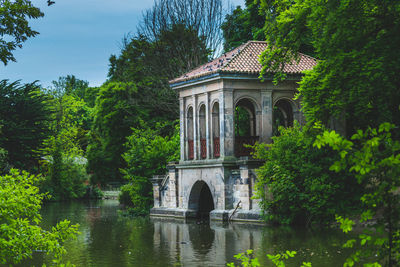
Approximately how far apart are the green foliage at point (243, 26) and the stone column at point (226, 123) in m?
7.82

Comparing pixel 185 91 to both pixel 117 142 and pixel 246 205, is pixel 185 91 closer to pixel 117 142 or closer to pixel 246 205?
pixel 246 205

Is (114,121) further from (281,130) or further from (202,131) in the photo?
(281,130)

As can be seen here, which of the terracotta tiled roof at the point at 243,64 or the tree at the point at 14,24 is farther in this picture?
the terracotta tiled roof at the point at 243,64

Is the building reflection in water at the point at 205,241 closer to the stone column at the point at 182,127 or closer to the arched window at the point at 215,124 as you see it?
the arched window at the point at 215,124

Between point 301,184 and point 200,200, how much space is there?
8919mm

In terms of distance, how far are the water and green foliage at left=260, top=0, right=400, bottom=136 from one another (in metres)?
3.47

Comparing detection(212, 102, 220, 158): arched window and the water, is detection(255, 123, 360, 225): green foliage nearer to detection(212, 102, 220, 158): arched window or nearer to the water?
the water

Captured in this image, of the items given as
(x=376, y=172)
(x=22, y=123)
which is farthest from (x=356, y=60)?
(x=22, y=123)

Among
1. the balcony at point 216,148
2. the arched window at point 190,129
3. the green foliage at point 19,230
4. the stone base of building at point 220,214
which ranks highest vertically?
the arched window at point 190,129

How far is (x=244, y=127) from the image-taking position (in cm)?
3259

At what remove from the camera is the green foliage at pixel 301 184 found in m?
18.9

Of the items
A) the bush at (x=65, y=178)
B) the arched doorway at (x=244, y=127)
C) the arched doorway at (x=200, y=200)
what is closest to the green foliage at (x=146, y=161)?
the arched doorway at (x=200, y=200)

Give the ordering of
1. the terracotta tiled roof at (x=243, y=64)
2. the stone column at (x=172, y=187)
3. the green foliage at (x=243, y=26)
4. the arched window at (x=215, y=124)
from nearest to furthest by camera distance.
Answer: the terracotta tiled roof at (x=243, y=64)
the arched window at (x=215, y=124)
the stone column at (x=172, y=187)
the green foliage at (x=243, y=26)

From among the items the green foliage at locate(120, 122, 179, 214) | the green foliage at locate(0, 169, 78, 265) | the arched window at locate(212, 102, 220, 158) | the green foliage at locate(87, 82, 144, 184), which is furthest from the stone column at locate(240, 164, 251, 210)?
the green foliage at locate(87, 82, 144, 184)
